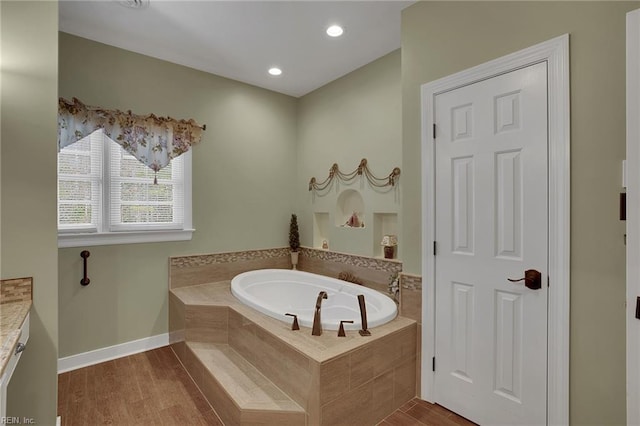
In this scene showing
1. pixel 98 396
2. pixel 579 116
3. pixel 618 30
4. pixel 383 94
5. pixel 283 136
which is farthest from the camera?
pixel 283 136

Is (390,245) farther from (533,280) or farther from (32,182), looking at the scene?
(32,182)

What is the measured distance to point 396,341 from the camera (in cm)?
215

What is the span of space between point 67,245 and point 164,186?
0.96 metres

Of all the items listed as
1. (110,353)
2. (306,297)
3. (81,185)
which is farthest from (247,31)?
(110,353)

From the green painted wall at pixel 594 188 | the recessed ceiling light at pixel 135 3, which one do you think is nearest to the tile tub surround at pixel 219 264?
the recessed ceiling light at pixel 135 3

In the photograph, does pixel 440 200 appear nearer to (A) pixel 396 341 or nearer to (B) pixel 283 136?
(A) pixel 396 341

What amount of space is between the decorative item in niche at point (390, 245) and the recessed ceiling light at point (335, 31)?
187 centimetres

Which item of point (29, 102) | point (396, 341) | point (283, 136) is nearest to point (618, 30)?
point (396, 341)

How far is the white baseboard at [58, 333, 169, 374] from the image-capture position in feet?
8.91

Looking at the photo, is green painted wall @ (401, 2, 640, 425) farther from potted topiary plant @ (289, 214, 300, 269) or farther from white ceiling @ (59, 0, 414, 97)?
potted topiary plant @ (289, 214, 300, 269)

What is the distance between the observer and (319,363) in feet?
5.63

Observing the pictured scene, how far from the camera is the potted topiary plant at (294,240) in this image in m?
4.05

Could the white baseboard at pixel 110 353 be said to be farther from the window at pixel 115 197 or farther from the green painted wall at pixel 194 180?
the window at pixel 115 197
